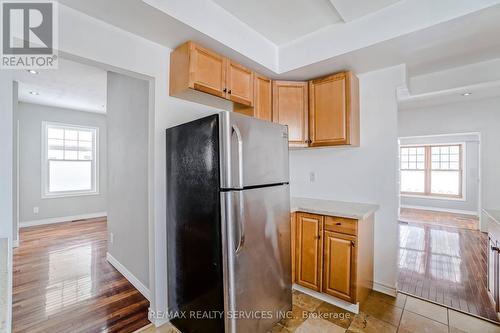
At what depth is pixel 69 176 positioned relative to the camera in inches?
219

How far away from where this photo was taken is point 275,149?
6.47ft

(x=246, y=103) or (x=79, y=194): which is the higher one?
(x=246, y=103)

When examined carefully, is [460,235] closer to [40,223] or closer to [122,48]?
[122,48]

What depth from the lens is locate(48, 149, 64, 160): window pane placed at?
5.28m

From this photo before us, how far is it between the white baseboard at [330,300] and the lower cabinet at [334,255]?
0.26 ft

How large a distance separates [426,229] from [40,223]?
8.15 metres

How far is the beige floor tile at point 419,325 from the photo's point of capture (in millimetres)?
1877

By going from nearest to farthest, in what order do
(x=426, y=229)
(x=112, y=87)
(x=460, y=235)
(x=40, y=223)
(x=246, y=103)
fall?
(x=246, y=103)
(x=112, y=87)
(x=460, y=235)
(x=426, y=229)
(x=40, y=223)

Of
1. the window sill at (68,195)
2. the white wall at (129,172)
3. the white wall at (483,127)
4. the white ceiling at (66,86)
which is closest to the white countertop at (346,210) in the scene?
the white wall at (129,172)

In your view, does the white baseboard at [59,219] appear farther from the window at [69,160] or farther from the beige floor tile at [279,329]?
the beige floor tile at [279,329]

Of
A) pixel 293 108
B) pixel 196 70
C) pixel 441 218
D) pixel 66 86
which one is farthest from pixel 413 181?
pixel 66 86

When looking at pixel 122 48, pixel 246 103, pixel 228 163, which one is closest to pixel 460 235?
pixel 246 103

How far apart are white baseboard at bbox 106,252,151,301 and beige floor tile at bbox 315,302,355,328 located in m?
1.61

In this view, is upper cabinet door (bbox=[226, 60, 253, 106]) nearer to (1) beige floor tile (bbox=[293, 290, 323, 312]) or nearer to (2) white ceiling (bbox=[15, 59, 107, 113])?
(1) beige floor tile (bbox=[293, 290, 323, 312])
